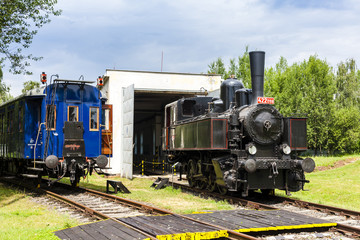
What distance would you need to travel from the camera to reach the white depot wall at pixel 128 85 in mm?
21203

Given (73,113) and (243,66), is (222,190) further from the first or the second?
(243,66)

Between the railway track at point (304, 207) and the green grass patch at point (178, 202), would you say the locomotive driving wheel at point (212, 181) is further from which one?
the green grass patch at point (178, 202)

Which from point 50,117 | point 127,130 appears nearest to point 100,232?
point 50,117

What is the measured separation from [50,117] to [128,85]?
9.71 meters

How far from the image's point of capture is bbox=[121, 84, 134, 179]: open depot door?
19.5 metres

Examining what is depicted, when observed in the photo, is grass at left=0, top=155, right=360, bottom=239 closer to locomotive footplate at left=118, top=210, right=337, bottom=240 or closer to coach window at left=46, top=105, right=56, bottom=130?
locomotive footplate at left=118, top=210, right=337, bottom=240

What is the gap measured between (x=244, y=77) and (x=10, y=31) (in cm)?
3501

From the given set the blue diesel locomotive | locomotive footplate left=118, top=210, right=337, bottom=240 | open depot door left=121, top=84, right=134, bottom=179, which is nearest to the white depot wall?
open depot door left=121, top=84, right=134, bottom=179

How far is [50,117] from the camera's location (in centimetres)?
1224

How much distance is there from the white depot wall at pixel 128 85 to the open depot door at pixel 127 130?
0.55ft

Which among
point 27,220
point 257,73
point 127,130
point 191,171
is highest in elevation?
point 257,73

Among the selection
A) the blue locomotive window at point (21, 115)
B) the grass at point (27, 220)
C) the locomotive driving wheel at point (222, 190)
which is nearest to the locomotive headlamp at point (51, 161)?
the grass at point (27, 220)

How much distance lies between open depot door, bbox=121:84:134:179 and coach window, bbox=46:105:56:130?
7309mm

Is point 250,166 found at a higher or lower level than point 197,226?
higher
